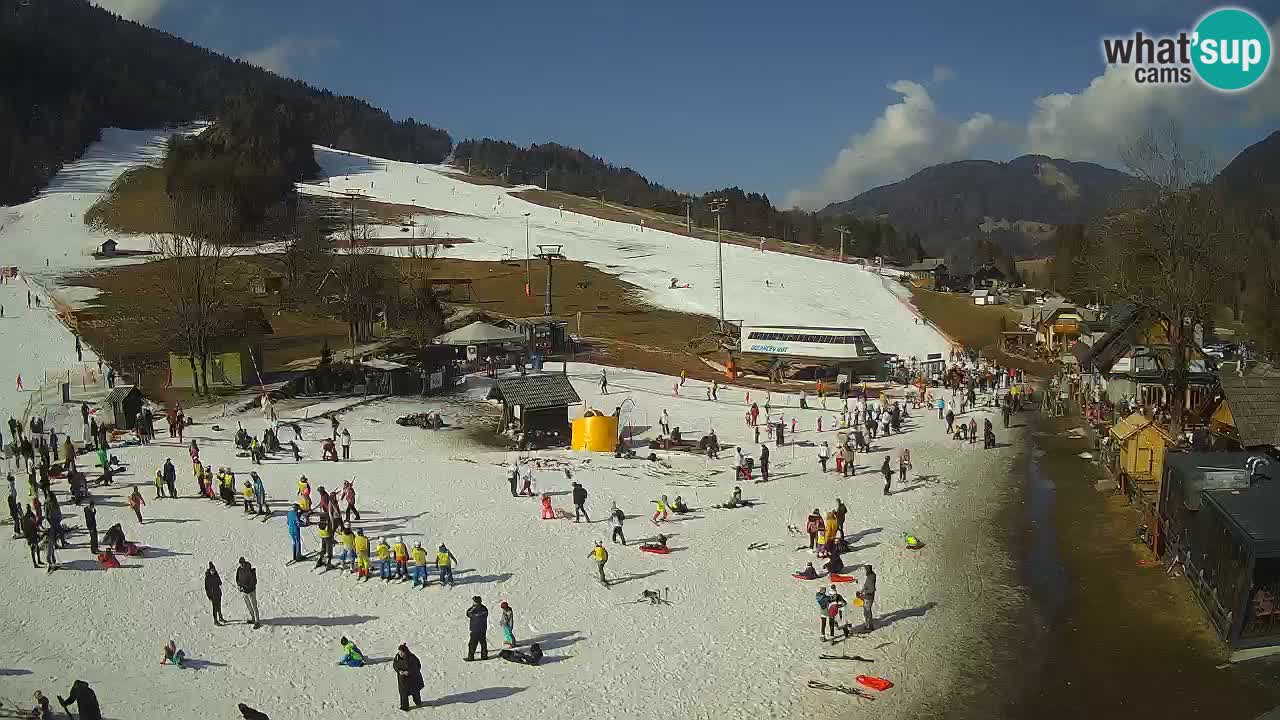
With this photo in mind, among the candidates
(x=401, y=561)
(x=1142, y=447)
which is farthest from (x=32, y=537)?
(x=1142, y=447)

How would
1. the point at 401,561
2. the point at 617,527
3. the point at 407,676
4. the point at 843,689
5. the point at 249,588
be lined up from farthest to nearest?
the point at 617,527
the point at 401,561
the point at 249,588
the point at 843,689
the point at 407,676

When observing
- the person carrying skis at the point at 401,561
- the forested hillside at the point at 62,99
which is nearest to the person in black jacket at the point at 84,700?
the person carrying skis at the point at 401,561

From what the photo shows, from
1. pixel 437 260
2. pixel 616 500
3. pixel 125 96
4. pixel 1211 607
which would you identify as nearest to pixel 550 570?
pixel 616 500

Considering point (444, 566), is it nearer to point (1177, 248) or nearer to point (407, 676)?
point (407, 676)

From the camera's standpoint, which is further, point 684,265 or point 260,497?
point 684,265

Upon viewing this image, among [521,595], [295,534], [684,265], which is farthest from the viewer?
[684,265]

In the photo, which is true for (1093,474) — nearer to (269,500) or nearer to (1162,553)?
(1162,553)

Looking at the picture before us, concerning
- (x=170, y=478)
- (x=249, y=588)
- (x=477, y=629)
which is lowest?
(x=477, y=629)

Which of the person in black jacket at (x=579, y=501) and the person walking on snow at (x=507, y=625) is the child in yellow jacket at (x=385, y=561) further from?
the person in black jacket at (x=579, y=501)
